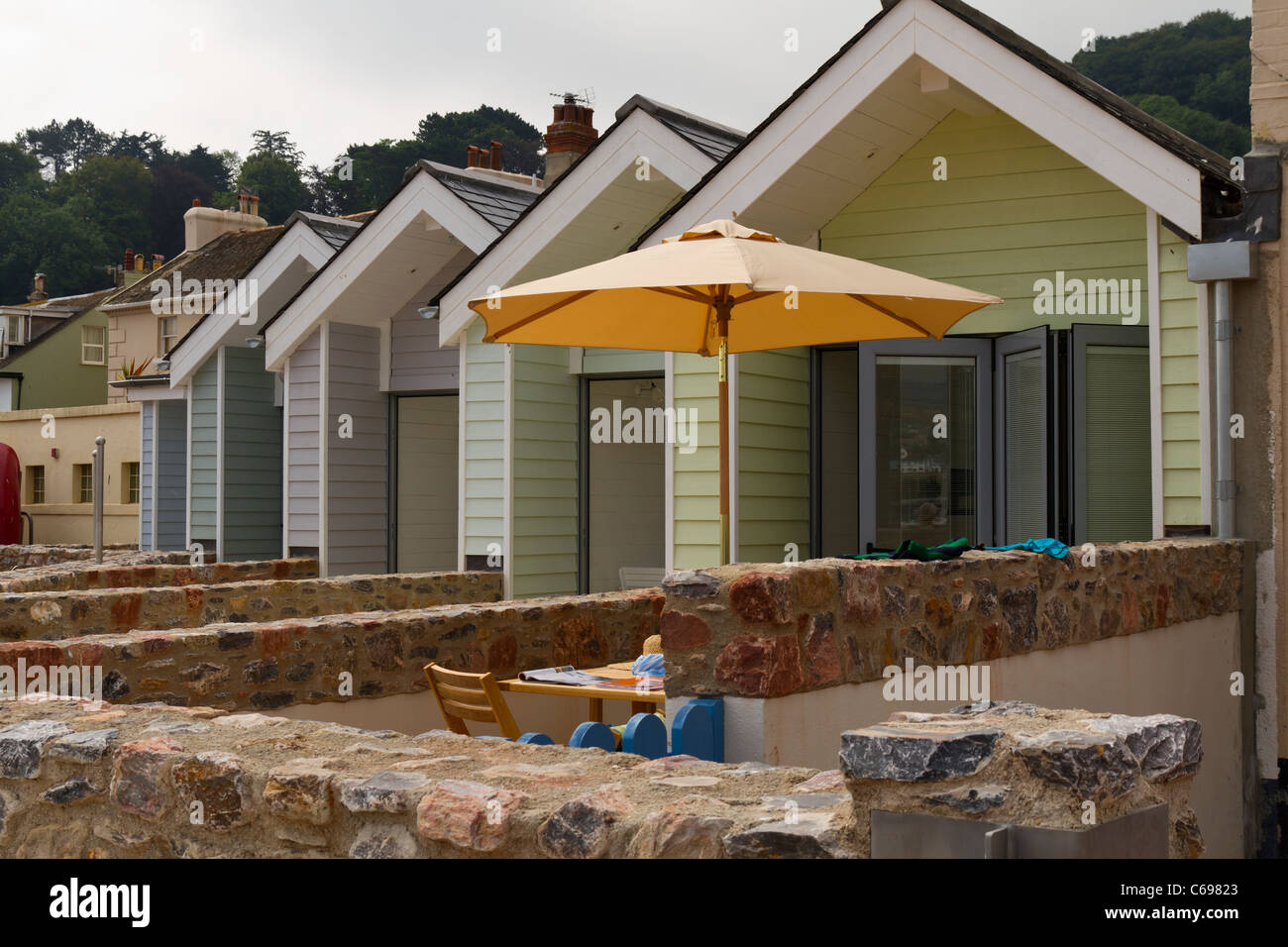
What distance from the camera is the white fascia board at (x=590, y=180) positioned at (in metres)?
10.9

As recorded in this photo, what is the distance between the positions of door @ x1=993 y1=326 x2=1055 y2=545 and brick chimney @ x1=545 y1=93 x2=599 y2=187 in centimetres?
796

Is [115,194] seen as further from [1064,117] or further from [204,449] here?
[1064,117]

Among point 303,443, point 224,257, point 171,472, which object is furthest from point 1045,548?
point 224,257

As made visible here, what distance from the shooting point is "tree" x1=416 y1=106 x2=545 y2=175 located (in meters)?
54.3

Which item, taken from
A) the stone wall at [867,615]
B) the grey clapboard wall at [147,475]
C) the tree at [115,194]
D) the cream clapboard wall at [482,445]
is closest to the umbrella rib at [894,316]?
the stone wall at [867,615]

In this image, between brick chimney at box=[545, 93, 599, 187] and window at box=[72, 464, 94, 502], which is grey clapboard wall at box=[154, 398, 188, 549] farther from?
window at box=[72, 464, 94, 502]

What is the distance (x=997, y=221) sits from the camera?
10.2 metres

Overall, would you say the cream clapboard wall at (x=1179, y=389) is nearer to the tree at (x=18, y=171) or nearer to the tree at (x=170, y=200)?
the tree at (x=170, y=200)

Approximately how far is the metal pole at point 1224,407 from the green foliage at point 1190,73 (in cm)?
2264

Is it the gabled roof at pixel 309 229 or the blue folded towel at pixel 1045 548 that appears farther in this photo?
the gabled roof at pixel 309 229

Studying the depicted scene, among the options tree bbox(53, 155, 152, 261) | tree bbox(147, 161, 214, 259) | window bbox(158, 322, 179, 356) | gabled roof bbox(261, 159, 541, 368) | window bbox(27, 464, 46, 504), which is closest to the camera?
gabled roof bbox(261, 159, 541, 368)

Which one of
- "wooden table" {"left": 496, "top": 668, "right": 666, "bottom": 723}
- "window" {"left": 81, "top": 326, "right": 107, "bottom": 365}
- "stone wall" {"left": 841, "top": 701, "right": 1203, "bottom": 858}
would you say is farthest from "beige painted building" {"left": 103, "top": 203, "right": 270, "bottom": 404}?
"stone wall" {"left": 841, "top": 701, "right": 1203, "bottom": 858}
